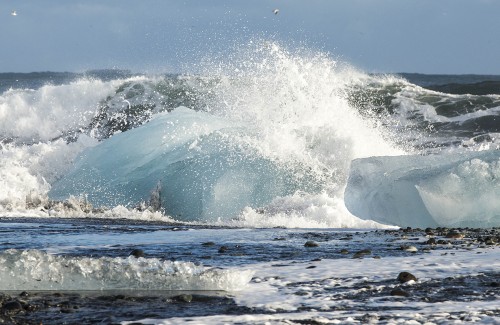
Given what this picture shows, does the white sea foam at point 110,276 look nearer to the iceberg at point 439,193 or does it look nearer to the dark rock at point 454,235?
the dark rock at point 454,235

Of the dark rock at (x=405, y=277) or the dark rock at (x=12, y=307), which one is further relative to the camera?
the dark rock at (x=405, y=277)

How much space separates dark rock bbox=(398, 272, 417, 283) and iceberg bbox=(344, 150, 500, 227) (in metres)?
4.16

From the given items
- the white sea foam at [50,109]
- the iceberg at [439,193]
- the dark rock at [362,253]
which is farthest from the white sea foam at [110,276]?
the white sea foam at [50,109]

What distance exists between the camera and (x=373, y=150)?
15961 millimetres

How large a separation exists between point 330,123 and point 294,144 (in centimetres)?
114

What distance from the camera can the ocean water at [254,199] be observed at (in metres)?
5.71

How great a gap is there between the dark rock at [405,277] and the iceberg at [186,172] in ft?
25.9

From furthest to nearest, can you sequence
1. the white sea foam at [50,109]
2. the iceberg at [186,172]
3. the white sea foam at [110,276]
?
the white sea foam at [50,109], the iceberg at [186,172], the white sea foam at [110,276]

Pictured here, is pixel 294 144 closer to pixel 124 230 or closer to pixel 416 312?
pixel 124 230

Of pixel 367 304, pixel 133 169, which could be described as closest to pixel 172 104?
pixel 133 169

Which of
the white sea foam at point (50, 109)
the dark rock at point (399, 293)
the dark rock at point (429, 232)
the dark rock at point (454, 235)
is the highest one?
the white sea foam at point (50, 109)

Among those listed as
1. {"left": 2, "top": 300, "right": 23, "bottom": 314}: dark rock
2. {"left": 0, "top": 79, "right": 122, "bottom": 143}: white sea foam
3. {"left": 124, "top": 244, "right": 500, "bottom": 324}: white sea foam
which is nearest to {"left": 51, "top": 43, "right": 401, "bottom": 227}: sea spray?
{"left": 124, "top": 244, "right": 500, "bottom": 324}: white sea foam

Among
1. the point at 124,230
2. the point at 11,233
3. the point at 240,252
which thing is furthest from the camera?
→ the point at 124,230

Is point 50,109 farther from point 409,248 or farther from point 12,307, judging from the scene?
Answer: point 12,307
